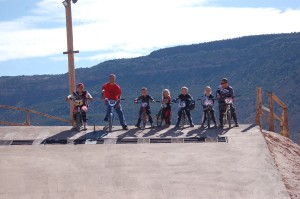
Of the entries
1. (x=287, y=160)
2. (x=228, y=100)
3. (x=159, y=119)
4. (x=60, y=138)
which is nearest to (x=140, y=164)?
(x=287, y=160)

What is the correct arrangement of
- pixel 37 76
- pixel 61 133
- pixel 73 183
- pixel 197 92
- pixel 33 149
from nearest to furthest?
1. pixel 73 183
2. pixel 33 149
3. pixel 61 133
4. pixel 197 92
5. pixel 37 76

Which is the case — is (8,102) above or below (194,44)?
below

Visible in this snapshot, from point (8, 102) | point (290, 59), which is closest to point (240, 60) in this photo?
point (290, 59)

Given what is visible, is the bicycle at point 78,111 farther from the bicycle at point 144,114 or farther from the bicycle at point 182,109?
the bicycle at point 182,109

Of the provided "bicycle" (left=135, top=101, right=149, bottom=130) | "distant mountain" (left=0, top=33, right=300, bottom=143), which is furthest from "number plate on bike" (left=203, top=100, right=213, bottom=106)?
"distant mountain" (left=0, top=33, right=300, bottom=143)

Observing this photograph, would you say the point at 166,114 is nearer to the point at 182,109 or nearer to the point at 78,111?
the point at 182,109

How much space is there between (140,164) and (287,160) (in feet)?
10.7

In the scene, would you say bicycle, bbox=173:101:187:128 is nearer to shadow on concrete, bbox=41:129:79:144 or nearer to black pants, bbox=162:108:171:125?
black pants, bbox=162:108:171:125

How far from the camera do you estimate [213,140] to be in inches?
583

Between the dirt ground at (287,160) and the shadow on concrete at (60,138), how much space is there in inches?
201

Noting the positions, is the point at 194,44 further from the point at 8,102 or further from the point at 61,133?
the point at 61,133

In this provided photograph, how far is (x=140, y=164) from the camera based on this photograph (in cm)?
1273

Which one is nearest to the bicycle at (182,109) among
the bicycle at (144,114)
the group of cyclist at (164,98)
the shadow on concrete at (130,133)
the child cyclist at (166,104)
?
the group of cyclist at (164,98)

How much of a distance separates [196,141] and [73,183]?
4.34 m
